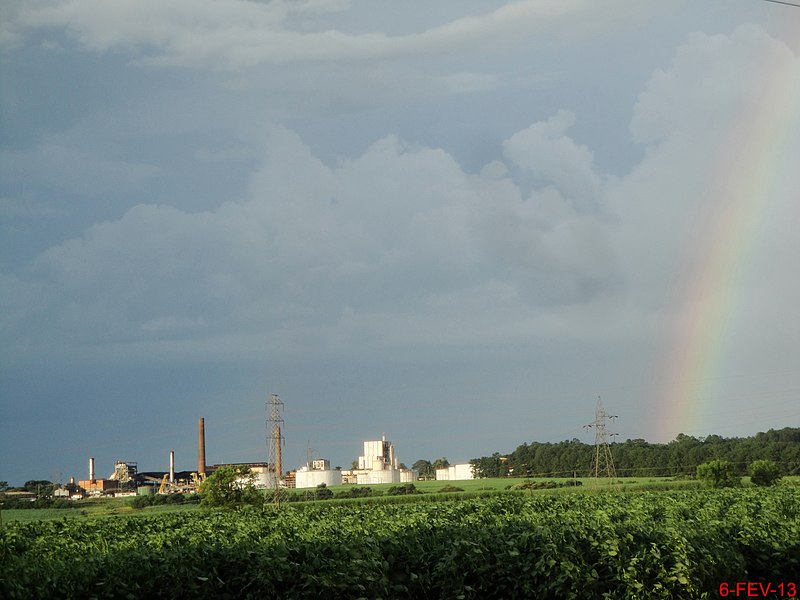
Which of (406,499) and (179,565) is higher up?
(179,565)

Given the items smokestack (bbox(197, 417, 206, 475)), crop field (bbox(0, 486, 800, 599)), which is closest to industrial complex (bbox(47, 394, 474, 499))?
smokestack (bbox(197, 417, 206, 475))

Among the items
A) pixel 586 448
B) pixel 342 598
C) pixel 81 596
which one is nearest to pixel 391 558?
pixel 342 598

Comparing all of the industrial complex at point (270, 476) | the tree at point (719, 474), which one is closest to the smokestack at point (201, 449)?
the industrial complex at point (270, 476)

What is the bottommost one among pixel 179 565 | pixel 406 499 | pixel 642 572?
pixel 406 499

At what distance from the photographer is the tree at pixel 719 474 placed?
74.7m

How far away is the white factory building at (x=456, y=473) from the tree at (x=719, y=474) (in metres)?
82.3

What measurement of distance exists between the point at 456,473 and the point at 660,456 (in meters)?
55.6

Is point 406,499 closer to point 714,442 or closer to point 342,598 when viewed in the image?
point 714,442

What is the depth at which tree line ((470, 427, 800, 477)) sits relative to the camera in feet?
343

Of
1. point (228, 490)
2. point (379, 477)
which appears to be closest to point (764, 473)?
point (228, 490)

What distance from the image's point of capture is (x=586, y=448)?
13325 centimetres

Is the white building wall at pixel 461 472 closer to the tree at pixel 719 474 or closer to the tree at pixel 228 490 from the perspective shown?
the tree at pixel 719 474

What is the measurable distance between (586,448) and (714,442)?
69.2 feet

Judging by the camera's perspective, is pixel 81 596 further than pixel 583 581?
No
